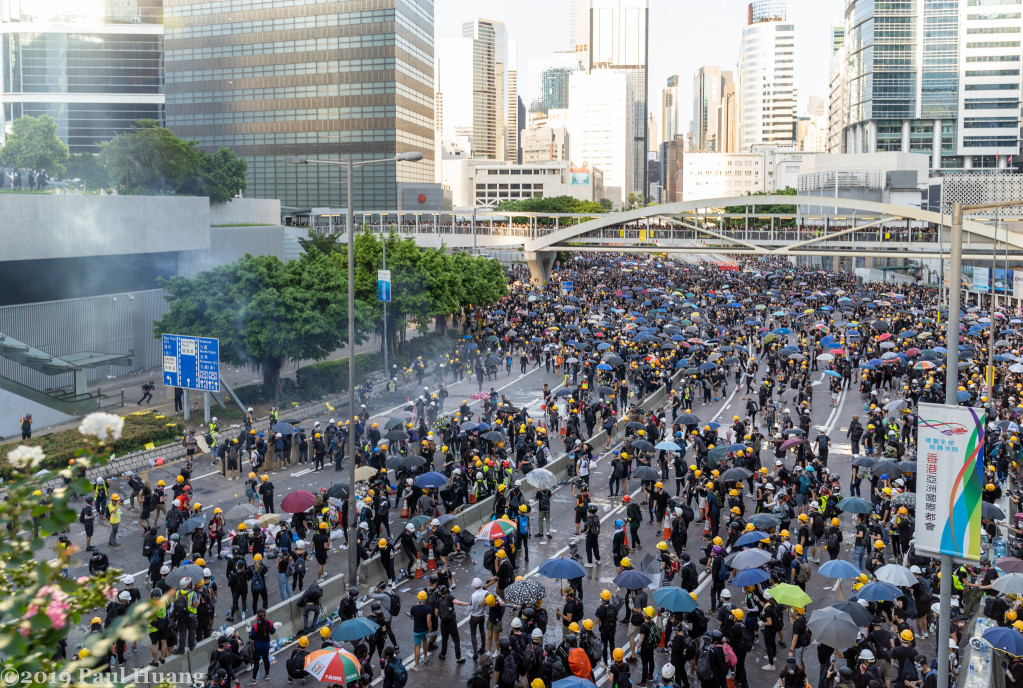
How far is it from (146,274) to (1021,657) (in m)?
40.5

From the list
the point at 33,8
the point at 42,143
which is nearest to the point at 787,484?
the point at 42,143

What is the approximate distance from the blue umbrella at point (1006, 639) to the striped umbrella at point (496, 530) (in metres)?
8.35

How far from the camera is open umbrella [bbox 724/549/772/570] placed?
16453mm

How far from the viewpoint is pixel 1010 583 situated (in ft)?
49.6

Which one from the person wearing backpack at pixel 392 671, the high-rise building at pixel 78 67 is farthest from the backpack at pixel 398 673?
the high-rise building at pixel 78 67

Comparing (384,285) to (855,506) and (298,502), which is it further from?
(855,506)

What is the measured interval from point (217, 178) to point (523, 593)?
196 feet

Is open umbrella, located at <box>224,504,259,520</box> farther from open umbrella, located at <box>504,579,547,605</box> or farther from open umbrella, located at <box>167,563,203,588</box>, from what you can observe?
open umbrella, located at <box>504,579,547,605</box>

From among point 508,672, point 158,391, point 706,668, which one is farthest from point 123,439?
point 706,668

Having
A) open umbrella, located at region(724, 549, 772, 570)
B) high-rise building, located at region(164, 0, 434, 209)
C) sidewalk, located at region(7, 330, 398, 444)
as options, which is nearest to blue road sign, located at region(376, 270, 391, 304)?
sidewalk, located at region(7, 330, 398, 444)

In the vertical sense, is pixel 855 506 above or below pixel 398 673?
above

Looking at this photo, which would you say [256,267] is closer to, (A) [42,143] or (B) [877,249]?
(A) [42,143]

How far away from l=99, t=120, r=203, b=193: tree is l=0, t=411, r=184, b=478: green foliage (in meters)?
30.6

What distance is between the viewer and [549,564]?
1647 cm
